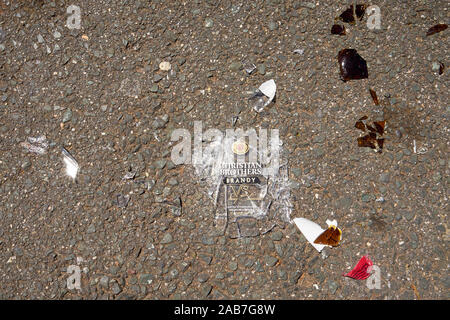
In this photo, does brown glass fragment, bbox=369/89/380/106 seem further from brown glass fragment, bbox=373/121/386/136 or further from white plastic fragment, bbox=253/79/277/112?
white plastic fragment, bbox=253/79/277/112

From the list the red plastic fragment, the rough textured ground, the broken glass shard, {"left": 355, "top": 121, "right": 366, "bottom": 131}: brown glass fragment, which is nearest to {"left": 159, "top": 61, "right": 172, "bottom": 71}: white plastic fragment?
the rough textured ground

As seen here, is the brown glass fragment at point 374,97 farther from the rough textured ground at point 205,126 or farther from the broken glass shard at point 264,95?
the broken glass shard at point 264,95

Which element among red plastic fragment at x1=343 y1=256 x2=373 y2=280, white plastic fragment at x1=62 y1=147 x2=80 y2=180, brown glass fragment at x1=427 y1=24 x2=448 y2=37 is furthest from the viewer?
brown glass fragment at x1=427 y1=24 x2=448 y2=37

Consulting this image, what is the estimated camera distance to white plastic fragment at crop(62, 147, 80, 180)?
215cm

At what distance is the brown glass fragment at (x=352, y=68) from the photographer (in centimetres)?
221

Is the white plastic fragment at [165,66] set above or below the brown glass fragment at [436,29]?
below

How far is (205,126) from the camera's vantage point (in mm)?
2195

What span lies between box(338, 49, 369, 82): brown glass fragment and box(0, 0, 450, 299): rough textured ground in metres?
0.04

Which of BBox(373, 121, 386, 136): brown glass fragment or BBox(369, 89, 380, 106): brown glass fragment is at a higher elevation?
BBox(369, 89, 380, 106): brown glass fragment

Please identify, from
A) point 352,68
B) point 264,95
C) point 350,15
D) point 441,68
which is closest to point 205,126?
point 264,95

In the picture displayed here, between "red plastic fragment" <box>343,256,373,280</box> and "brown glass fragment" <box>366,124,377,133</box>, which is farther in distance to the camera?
"brown glass fragment" <box>366,124,377,133</box>

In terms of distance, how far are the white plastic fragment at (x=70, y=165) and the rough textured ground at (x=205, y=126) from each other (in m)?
0.04

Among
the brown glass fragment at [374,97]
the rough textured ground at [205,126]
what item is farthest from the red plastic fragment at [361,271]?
the brown glass fragment at [374,97]

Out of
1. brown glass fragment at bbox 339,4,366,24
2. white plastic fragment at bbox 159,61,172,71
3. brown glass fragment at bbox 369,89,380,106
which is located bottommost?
brown glass fragment at bbox 369,89,380,106
